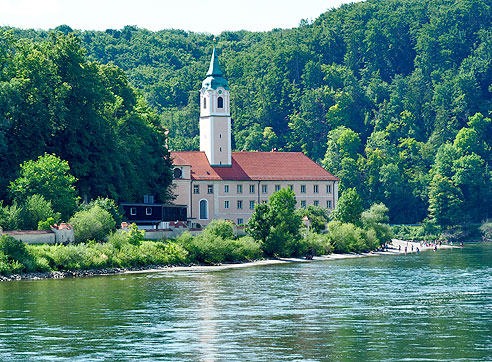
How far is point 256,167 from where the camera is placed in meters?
140

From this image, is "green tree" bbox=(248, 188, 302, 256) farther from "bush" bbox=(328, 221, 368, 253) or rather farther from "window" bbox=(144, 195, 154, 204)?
"bush" bbox=(328, 221, 368, 253)

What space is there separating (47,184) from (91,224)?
534cm

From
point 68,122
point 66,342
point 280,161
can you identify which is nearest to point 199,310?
point 66,342

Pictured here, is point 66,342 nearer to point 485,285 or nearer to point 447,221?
point 485,285

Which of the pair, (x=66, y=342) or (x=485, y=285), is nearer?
(x=66, y=342)

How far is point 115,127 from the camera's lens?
Result: 10506cm

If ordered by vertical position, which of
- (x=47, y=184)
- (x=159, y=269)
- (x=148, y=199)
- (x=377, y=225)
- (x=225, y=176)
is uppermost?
(x=225, y=176)

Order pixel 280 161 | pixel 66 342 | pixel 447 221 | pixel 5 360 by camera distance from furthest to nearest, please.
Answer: pixel 447 221 → pixel 280 161 → pixel 66 342 → pixel 5 360

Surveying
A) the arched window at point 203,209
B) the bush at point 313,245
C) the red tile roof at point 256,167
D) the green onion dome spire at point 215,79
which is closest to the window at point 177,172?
the red tile roof at point 256,167

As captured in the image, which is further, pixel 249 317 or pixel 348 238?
pixel 348 238

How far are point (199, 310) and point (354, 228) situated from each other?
6689 cm

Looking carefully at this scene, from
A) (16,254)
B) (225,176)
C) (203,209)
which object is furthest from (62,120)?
(225,176)

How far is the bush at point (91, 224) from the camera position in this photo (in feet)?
281

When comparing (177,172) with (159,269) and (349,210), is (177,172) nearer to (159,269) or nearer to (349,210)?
(349,210)
